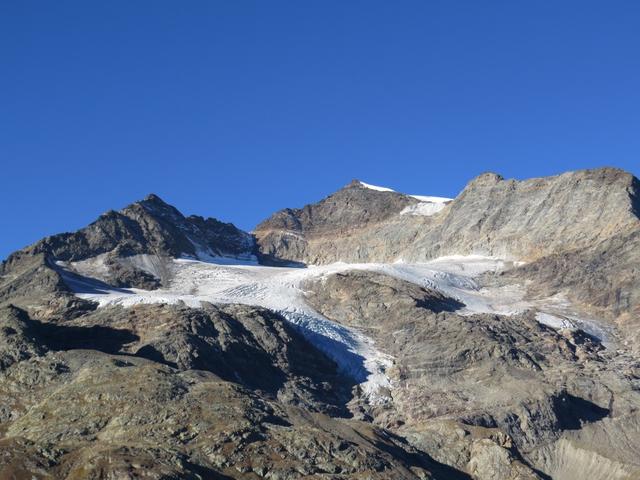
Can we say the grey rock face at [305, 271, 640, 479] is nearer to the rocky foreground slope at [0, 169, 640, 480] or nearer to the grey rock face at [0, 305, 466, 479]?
the rocky foreground slope at [0, 169, 640, 480]

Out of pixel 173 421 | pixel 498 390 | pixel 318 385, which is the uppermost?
pixel 498 390

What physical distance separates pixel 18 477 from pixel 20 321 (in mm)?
57749

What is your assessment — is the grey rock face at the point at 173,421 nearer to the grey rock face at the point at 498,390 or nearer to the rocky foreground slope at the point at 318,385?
the rocky foreground slope at the point at 318,385

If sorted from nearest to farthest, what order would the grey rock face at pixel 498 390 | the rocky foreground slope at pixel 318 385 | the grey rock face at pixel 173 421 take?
the grey rock face at pixel 173 421 → the rocky foreground slope at pixel 318 385 → the grey rock face at pixel 498 390

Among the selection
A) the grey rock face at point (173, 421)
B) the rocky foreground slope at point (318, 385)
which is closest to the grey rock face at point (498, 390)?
the rocky foreground slope at point (318, 385)

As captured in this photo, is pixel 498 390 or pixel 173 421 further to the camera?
pixel 498 390

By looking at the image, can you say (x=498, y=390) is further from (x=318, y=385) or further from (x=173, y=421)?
(x=173, y=421)

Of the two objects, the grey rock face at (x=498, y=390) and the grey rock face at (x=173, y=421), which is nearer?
the grey rock face at (x=173, y=421)

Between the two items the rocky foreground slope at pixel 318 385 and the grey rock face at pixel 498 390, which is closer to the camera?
the rocky foreground slope at pixel 318 385

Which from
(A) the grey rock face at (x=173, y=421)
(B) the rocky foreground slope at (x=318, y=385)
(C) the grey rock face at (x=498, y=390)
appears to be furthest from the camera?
(C) the grey rock face at (x=498, y=390)

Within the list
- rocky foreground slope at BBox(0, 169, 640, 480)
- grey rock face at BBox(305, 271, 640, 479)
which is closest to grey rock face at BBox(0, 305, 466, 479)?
rocky foreground slope at BBox(0, 169, 640, 480)

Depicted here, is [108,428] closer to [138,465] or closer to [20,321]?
[138,465]

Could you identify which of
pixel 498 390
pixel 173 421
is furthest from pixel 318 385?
pixel 173 421

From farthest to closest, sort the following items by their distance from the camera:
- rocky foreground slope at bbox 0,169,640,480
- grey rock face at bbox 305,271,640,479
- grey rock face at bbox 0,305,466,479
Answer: grey rock face at bbox 305,271,640,479, rocky foreground slope at bbox 0,169,640,480, grey rock face at bbox 0,305,466,479
